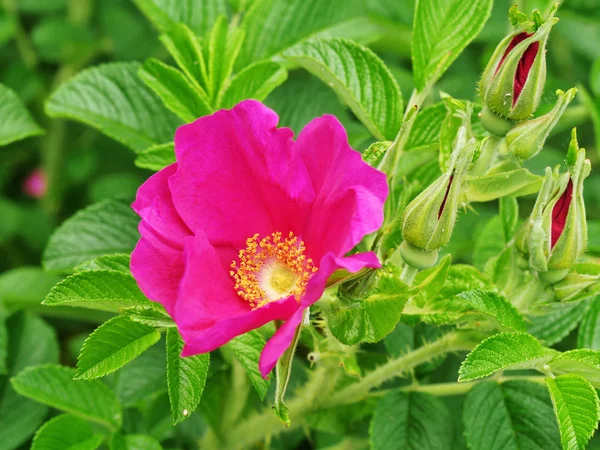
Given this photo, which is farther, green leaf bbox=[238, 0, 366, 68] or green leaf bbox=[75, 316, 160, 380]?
green leaf bbox=[238, 0, 366, 68]

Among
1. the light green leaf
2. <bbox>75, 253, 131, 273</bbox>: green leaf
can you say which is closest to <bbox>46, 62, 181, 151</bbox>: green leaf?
<bbox>75, 253, 131, 273</bbox>: green leaf

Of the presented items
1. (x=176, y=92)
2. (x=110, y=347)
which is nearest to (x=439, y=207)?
(x=110, y=347)

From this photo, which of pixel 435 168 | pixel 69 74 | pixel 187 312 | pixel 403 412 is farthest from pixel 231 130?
pixel 69 74

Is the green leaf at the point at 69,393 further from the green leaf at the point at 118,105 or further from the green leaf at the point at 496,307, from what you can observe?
the green leaf at the point at 496,307

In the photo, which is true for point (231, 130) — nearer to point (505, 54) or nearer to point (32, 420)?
point (505, 54)

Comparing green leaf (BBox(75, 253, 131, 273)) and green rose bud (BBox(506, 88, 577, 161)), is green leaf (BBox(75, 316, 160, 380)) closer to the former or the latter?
green leaf (BBox(75, 253, 131, 273))

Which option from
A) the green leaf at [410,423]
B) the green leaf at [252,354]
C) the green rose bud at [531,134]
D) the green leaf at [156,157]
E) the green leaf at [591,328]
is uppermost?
the green rose bud at [531,134]

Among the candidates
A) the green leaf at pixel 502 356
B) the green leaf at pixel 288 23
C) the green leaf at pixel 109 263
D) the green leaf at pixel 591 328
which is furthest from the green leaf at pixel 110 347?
the green leaf at pixel 591 328

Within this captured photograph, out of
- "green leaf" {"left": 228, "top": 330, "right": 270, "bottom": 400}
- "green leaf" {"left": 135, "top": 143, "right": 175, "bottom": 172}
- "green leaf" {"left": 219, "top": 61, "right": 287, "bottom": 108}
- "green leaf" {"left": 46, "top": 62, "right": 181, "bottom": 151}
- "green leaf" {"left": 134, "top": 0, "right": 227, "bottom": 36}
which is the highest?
"green leaf" {"left": 219, "top": 61, "right": 287, "bottom": 108}
